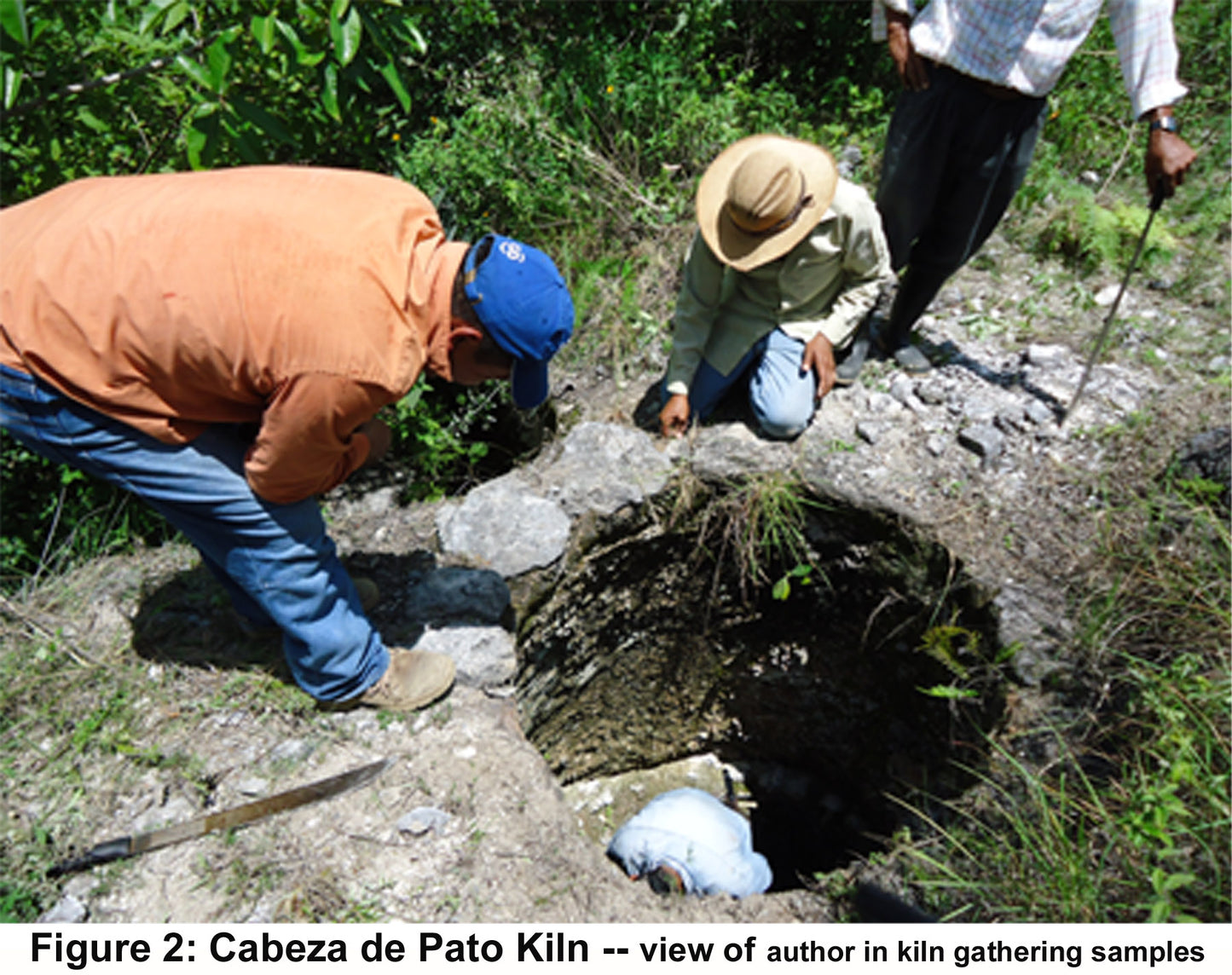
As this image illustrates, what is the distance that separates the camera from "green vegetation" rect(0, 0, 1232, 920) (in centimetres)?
183

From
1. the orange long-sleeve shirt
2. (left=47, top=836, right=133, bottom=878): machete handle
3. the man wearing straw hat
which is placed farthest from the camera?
the man wearing straw hat

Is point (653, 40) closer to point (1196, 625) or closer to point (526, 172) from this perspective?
point (526, 172)

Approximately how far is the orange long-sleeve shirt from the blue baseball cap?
0.07m

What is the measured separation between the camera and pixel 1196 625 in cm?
202

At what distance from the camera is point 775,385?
2.79 meters

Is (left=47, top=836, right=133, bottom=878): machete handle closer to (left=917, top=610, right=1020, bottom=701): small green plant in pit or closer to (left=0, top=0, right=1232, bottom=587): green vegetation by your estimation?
(left=0, top=0, right=1232, bottom=587): green vegetation

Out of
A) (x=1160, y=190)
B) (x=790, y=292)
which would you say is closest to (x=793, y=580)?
(x=790, y=292)

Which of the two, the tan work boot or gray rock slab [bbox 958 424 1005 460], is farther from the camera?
gray rock slab [bbox 958 424 1005 460]

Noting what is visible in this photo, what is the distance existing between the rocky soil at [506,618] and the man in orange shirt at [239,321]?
0.70 metres

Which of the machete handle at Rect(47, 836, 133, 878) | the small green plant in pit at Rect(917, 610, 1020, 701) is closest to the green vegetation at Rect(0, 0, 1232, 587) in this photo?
the machete handle at Rect(47, 836, 133, 878)

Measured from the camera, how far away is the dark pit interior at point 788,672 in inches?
104

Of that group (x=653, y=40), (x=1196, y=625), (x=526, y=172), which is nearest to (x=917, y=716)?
(x=1196, y=625)

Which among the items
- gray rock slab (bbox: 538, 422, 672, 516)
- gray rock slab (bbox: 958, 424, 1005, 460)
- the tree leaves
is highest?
the tree leaves

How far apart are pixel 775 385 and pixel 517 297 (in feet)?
4.82
